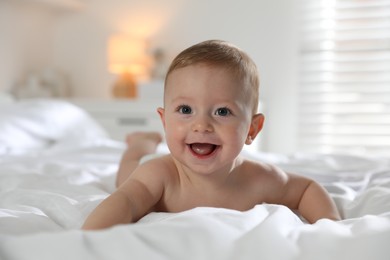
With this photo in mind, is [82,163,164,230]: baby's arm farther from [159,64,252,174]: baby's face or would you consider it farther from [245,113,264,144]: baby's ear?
[245,113,264,144]: baby's ear

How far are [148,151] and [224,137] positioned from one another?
0.70 metres

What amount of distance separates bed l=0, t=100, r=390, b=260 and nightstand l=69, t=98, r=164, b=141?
167 centimetres

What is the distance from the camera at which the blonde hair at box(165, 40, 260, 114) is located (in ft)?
3.38

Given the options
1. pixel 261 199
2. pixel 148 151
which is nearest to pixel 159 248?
pixel 261 199

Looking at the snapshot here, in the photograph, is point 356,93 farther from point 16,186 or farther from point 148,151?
point 16,186

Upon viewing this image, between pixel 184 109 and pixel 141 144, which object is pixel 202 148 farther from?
pixel 141 144

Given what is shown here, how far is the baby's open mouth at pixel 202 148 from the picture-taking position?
1.04m

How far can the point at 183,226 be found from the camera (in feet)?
2.35

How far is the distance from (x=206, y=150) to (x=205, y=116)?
7 centimetres

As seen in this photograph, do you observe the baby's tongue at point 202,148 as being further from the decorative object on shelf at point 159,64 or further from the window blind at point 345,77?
the decorative object on shelf at point 159,64

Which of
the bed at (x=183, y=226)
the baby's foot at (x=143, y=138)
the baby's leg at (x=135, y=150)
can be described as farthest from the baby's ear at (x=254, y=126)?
the baby's foot at (x=143, y=138)

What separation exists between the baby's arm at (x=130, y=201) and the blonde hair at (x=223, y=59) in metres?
0.20

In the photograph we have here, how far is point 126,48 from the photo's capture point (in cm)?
400

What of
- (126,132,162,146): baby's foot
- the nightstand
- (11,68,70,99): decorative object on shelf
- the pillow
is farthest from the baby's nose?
(11,68,70,99): decorative object on shelf
